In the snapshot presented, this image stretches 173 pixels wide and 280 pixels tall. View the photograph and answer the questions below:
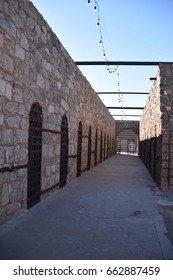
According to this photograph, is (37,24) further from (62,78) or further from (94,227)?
(94,227)

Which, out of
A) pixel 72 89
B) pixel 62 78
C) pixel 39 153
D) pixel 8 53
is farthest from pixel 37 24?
pixel 72 89

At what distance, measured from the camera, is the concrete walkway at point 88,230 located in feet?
9.68

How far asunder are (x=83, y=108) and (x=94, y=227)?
6498mm

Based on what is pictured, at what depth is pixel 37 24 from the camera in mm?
4953

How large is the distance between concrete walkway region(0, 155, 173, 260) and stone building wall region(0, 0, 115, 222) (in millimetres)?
438

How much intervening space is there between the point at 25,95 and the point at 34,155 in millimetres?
1181

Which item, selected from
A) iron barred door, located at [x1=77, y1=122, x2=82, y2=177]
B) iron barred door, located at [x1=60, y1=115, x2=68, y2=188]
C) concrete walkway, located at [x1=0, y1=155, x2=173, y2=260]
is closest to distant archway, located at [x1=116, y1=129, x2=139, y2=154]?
iron barred door, located at [x1=77, y1=122, x2=82, y2=177]

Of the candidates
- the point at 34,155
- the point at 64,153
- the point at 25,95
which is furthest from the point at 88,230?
the point at 64,153

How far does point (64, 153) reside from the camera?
7.31 metres

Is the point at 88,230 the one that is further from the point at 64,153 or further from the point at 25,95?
the point at 64,153

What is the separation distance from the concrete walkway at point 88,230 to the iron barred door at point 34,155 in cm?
22

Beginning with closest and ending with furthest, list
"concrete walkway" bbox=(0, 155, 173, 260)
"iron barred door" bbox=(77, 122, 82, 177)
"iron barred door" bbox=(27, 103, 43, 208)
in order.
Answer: "concrete walkway" bbox=(0, 155, 173, 260)
"iron barred door" bbox=(27, 103, 43, 208)
"iron barred door" bbox=(77, 122, 82, 177)

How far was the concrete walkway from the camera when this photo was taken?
295 cm

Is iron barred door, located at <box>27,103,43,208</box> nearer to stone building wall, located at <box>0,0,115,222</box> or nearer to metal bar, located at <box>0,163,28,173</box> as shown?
stone building wall, located at <box>0,0,115,222</box>
